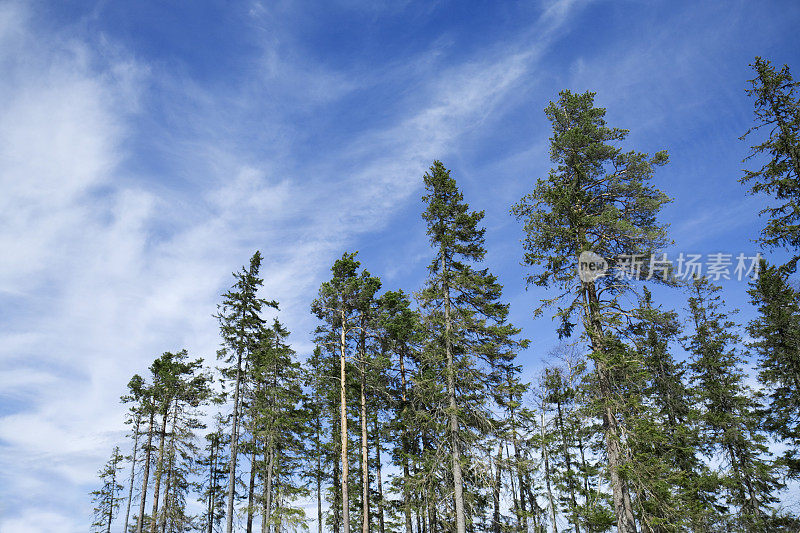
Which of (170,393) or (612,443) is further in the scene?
(170,393)

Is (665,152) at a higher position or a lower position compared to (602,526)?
higher

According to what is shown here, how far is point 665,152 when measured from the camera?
53.9 ft

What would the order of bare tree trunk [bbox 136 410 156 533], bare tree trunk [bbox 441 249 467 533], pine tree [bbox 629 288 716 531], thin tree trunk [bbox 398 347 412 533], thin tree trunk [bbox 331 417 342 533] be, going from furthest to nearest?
bare tree trunk [bbox 136 410 156 533]
thin tree trunk [bbox 331 417 342 533]
thin tree trunk [bbox 398 347 412 533]
bare tree trunk [bbox 441 249 467 533]
pine tree [bbox 629 288 716 531]

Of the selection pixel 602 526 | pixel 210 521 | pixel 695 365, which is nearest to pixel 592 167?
pixel 602 526

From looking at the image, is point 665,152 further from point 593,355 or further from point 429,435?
point 429,435

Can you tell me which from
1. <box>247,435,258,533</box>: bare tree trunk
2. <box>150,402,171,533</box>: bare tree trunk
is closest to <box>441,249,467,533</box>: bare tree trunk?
<box>247,435,258,533</box>: bare tree trunk

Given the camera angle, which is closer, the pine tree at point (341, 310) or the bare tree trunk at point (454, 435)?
the bare tree trunk at point (454, 435)

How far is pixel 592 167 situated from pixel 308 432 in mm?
22195

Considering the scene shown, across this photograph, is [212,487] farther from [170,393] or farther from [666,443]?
[666,443]

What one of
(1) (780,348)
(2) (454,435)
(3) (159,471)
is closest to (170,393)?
(3) (159,471)

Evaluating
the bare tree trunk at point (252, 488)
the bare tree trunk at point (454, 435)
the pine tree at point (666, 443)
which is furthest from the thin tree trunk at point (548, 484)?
the bare tree trunk at point (252, 488)

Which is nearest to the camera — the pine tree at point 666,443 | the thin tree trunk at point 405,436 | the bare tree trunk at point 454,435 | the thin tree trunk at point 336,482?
the pine tree at point 666,443

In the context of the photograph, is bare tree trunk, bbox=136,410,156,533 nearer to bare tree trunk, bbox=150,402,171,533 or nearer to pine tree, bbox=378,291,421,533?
bare tree trunk, bbox=150,402,171,533

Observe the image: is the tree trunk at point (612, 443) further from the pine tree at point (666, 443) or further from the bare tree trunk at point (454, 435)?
the bare tree trunk at point (454, 435)
